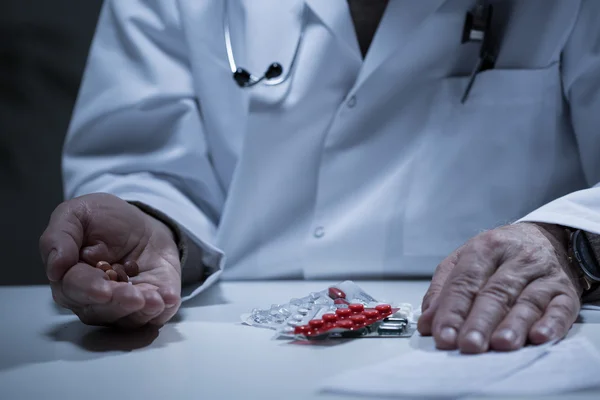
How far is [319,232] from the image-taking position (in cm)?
111

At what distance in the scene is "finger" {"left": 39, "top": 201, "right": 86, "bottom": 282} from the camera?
699 millimetres

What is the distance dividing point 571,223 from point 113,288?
1.68ft

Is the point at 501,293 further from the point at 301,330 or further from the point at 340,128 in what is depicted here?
the point at 340,128

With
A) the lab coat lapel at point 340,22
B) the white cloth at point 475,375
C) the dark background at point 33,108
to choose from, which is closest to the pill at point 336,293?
the white cloth at point 475,375

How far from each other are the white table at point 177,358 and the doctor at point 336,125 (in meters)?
Result: 0.21

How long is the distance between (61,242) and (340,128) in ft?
1.71

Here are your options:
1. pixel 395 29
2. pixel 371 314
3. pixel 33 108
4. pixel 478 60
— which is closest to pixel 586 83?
pixel 478 60

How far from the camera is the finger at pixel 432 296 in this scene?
0.68 m

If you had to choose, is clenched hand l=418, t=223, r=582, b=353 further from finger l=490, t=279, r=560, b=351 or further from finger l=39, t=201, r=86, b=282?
finger l=39, t=201, r=86, b=282

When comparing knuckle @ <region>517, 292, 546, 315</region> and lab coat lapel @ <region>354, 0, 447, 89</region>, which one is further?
lab coat lapel @ <region>354, 0, 447, 89</region>

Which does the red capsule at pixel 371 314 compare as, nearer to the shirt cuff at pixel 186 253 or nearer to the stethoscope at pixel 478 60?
the shirt cuff at pixel 186 253

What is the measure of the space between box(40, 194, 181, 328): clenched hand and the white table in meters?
0.03

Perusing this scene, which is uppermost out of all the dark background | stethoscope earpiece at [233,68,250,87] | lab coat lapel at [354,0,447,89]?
lab coat lapel at [354,0,447,89]

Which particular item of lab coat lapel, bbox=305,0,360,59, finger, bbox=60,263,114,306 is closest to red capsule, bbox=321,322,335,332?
finger, bbox=60,263,114,306
